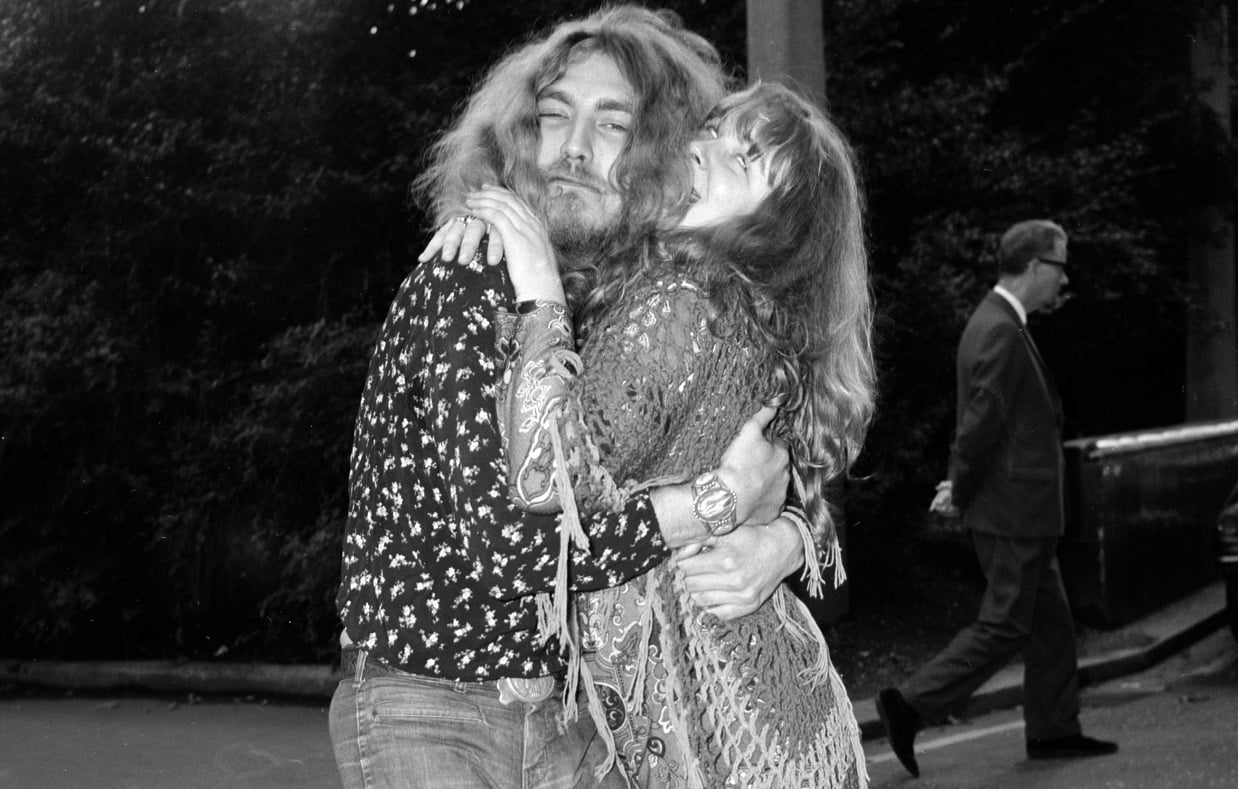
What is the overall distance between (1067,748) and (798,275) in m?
4.49

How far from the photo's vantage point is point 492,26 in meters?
9.23

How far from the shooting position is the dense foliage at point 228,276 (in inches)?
335

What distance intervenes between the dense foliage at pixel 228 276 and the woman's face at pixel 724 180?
575 centimetres

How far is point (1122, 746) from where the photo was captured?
6582 millimetres

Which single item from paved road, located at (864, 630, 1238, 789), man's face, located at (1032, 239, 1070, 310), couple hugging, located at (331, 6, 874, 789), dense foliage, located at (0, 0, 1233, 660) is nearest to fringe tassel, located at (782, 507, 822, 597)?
couple hugging, located at (331, 6, 874, 789)

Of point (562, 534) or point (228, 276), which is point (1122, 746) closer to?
point (562, 534)

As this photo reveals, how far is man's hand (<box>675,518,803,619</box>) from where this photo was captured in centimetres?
236

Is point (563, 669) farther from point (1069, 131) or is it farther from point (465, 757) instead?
point (1069, 131)

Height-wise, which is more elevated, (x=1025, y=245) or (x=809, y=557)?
(x=1025, y=245)

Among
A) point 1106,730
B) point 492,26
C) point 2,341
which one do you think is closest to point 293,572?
point 2,341

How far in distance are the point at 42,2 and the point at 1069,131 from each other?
724 cm

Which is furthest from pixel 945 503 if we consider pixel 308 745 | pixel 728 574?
pixel 728 574

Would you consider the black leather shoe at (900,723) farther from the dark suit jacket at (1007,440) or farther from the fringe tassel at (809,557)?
the fringe tassel at (809,557)

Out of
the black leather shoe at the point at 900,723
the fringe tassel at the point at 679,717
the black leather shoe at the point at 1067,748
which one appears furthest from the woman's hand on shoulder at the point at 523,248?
the black leather shoe at the point at 1067,748
